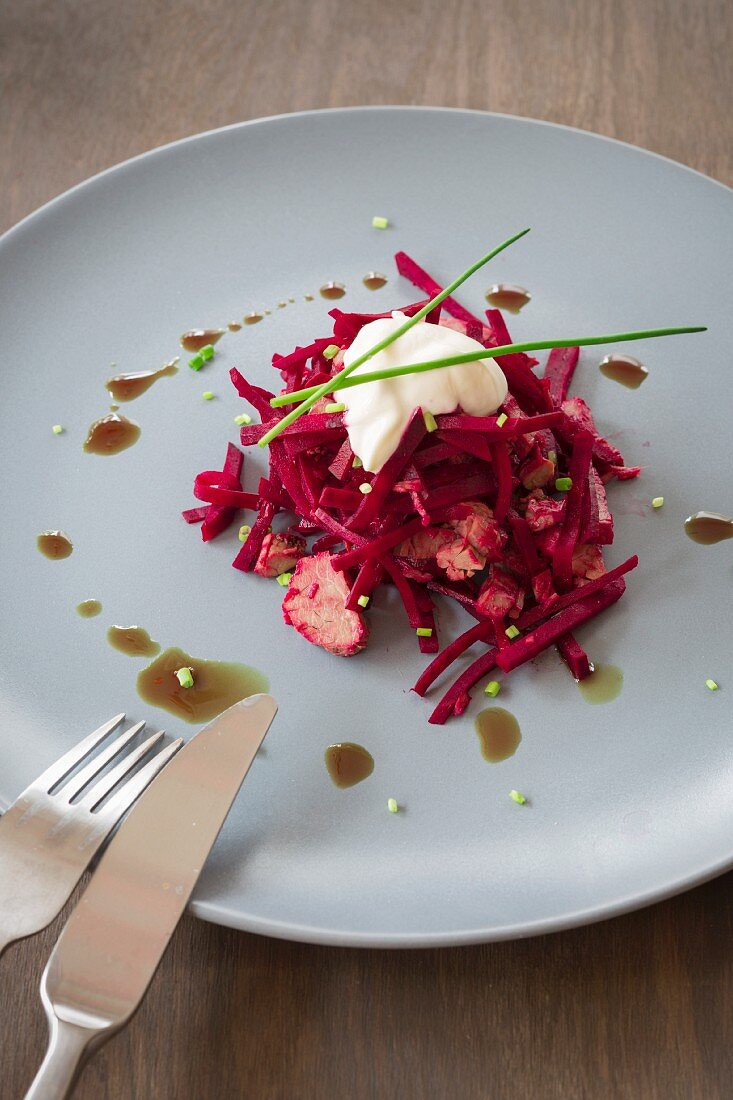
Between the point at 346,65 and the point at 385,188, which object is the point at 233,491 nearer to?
the point at 385,188

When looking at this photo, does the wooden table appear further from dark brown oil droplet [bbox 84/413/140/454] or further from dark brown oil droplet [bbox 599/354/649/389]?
dark brown oil droplet [bbox 599/354/649/389]

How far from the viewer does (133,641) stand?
95.3 inches

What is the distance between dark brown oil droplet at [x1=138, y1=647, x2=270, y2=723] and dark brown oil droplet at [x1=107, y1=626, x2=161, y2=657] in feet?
0.12

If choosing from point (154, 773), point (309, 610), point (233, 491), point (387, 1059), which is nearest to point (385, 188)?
point (233, 491)

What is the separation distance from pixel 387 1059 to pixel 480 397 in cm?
146

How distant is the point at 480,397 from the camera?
2.34m

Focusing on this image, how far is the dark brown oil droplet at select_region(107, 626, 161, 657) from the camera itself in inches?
94.7

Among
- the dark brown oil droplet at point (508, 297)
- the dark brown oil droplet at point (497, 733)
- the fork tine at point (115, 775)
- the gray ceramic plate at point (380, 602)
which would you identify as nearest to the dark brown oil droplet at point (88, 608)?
the gray ceramic plate at point (380, 602)

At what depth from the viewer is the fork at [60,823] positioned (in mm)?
1834

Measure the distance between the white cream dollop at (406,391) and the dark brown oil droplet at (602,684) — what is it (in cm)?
68

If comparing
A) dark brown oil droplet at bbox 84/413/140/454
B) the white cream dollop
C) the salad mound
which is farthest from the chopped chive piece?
dark brown oil droplet at bbox 84/413/140/454

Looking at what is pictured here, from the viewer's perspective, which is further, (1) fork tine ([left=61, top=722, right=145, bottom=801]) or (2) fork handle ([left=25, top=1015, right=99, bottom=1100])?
(1) fork tine ([left=61, top=722, right=145, bottom=801])

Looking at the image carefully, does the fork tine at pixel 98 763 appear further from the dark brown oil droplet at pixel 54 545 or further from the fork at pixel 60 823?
the dark brown oil droplet at pixel 54 545

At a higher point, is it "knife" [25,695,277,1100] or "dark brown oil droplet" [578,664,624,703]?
"knife" [25,695,277,1100]
